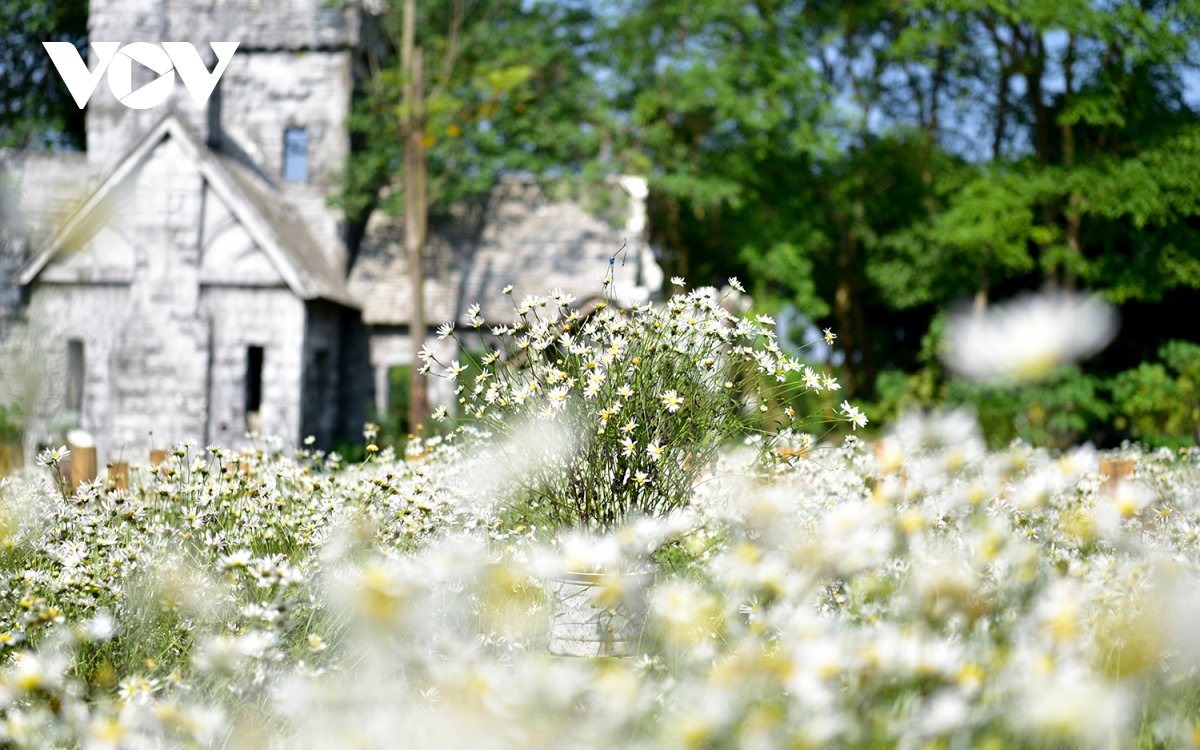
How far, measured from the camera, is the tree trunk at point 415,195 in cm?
1480

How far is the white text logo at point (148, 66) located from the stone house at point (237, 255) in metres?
0.25

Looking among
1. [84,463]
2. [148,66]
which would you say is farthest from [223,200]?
[84,463]

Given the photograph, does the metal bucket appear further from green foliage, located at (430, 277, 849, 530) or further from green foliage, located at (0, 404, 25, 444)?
green foliage, located at (0, 404, 25, 444)

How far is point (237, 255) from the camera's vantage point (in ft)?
47.2

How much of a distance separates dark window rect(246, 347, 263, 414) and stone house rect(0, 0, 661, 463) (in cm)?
6

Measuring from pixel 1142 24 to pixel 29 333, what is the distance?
1922 centimetres

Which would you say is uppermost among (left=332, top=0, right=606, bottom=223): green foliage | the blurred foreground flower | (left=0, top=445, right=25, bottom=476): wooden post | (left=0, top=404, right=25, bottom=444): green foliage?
(left=332, top=0, right=606, bottom=223): green foliage

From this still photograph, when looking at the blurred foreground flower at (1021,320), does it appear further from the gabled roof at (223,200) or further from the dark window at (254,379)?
the dark window at (254,379)

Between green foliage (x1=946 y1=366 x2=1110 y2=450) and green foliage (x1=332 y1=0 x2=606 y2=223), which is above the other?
green foliage (x1=332 y1=0 x2=606 y2=223)

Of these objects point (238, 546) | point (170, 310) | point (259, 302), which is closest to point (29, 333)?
point (170, 310)

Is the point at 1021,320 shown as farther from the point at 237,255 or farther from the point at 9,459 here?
the point at 9,459

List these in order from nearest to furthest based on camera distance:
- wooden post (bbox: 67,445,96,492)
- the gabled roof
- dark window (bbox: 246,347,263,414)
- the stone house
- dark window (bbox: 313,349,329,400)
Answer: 1. wooden post (bbox: 67,445,96,492)
2. the gabled roof
3. the stone house
4. dark window (bbox: 246,347,263,414)
5. dark window (bbox: 313,349,329,400)

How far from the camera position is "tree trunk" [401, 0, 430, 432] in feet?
48.6

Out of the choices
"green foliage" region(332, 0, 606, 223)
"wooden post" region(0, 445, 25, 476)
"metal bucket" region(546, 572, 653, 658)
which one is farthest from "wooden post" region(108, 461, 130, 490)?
"green foliage" region(332, 0, 606, 223)
